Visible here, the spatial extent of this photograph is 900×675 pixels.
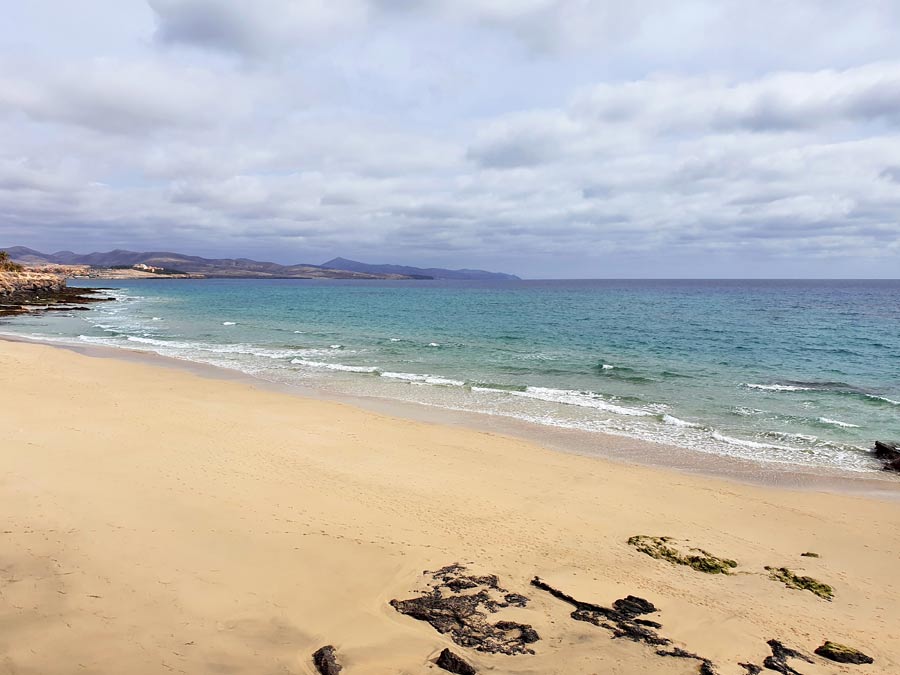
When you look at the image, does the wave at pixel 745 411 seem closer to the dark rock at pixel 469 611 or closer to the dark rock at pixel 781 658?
the dark rock at pixel 781 658

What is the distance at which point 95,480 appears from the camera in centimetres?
1018

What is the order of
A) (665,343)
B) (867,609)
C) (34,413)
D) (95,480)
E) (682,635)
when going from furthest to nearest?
(665,343) < (34,413) < (95,480) < (867,609) < (682,635)

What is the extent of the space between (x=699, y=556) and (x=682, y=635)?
241cm

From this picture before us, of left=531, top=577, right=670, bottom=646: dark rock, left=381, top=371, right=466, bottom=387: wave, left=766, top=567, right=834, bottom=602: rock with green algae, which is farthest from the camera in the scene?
left=381, top=371, right=466, bottom=387: wave

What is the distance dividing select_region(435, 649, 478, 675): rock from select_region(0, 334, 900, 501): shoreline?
8.99 meters

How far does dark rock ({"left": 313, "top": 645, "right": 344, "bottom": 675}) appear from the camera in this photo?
5277 mm

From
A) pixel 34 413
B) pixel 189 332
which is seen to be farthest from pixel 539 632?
pixel 189 332

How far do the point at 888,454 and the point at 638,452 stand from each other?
6.46 meters

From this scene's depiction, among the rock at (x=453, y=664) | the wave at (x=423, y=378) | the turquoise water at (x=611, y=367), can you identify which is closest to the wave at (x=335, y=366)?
the turquoise water at (x=611, y=367)

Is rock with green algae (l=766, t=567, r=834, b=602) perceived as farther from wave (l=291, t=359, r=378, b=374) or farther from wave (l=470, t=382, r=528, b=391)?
wave (l=291, t=359, r=378, b=374)

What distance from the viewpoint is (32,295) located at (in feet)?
236

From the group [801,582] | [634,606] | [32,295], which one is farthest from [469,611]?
[32,295]

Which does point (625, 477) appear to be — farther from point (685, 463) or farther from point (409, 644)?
point (409, 644)

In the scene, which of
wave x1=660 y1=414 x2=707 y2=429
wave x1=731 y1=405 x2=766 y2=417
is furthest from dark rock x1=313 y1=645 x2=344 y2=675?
wave x1=731 y1=405 x2=766 y2=417
